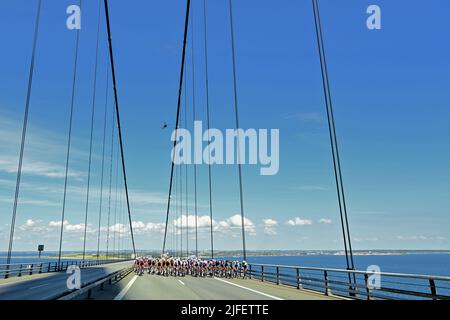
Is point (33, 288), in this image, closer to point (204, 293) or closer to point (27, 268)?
point (204, 293)

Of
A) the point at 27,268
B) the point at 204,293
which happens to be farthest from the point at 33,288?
the point at 27,268

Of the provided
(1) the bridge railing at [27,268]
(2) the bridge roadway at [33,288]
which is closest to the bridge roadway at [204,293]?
(2) the bridge roadway at [33,288]

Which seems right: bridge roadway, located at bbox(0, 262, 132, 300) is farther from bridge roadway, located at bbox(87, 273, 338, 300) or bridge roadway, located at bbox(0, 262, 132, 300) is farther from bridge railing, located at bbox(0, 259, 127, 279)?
bridge roadway, located at bbox(87, 273, 338, 300)

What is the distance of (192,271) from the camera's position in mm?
29094

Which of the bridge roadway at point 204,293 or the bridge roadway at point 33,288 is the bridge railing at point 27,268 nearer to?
the bridge roadway at point 33,288

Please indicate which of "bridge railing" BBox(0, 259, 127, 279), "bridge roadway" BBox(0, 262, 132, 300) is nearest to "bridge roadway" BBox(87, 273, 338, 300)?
"bridge roadway" BBox(0, 262, 132, 300)

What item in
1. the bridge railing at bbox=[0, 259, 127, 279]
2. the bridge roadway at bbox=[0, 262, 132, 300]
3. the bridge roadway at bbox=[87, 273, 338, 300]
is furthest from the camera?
the bridge railing at bbox=[0, 259, 127, 279]

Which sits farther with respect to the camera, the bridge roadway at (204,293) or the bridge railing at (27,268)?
the bridge railing at (27,268)

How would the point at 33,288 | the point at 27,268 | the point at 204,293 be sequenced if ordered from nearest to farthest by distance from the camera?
the point at 204,293 → the point at 33,288 → the point at 27,268

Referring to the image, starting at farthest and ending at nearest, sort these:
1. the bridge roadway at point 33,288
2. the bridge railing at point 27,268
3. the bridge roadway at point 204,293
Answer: the bridge railing at point 27,268 < the bridge roadway at point 33,288 < the bridge roadway at point 204,293

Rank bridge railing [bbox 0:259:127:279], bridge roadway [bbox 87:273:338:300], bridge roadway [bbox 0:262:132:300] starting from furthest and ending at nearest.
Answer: bridge railing [bbox 0:259:127:279], bridge roadway [bbox 0:262:132:300], bridge roadway [bbox 87:273:338:300]
